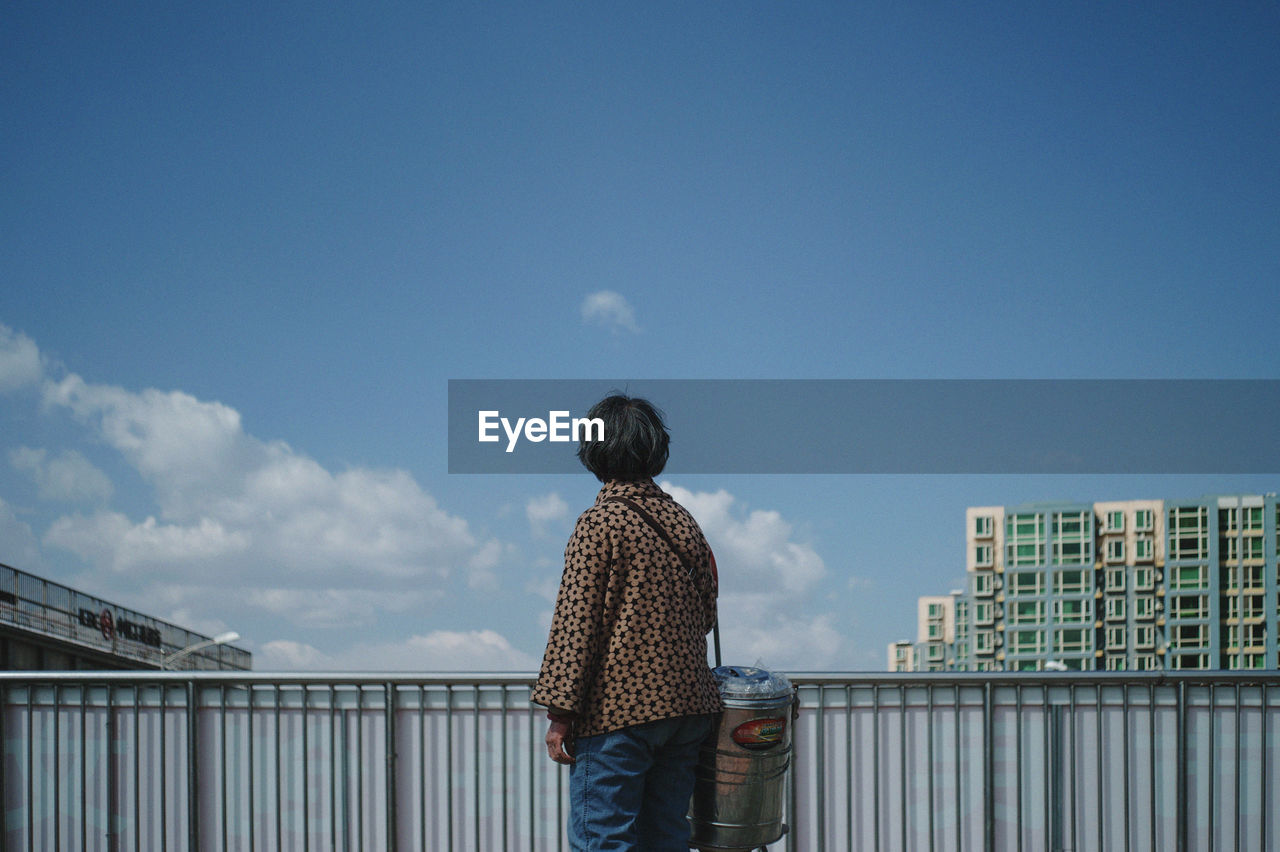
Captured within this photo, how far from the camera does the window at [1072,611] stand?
94938 mm

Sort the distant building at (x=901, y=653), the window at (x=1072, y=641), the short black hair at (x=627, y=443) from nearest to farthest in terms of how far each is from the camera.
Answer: the short black hair at (x=627, y=443) < the window at (x=1072, y=641) < the distant building at (x=901, y=653)

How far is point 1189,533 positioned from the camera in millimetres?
90625

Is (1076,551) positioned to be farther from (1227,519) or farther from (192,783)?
(192,783)

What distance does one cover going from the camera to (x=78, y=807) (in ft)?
18.3

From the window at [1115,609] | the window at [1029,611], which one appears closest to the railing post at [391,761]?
the window at [1029,611]

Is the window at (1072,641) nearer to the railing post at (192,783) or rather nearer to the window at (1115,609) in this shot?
the window at (1115,609)

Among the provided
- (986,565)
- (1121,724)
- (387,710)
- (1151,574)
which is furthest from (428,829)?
(986,565)

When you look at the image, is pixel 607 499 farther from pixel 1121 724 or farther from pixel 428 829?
pixel 1121 724

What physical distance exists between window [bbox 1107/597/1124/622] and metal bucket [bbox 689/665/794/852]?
327 feet

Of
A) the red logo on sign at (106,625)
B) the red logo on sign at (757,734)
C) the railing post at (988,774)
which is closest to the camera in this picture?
the red logo on sign at (757,734)

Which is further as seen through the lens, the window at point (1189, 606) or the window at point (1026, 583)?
the window at point (1026, 583)

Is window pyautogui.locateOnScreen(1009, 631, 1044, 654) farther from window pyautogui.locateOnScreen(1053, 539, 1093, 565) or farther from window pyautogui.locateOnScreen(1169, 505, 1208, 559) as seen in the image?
window pyautogui.locateOnScreen(1169, 505, 1208, 559)

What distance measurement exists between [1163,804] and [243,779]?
4410 mm

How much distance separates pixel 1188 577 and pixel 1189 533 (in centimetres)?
350
